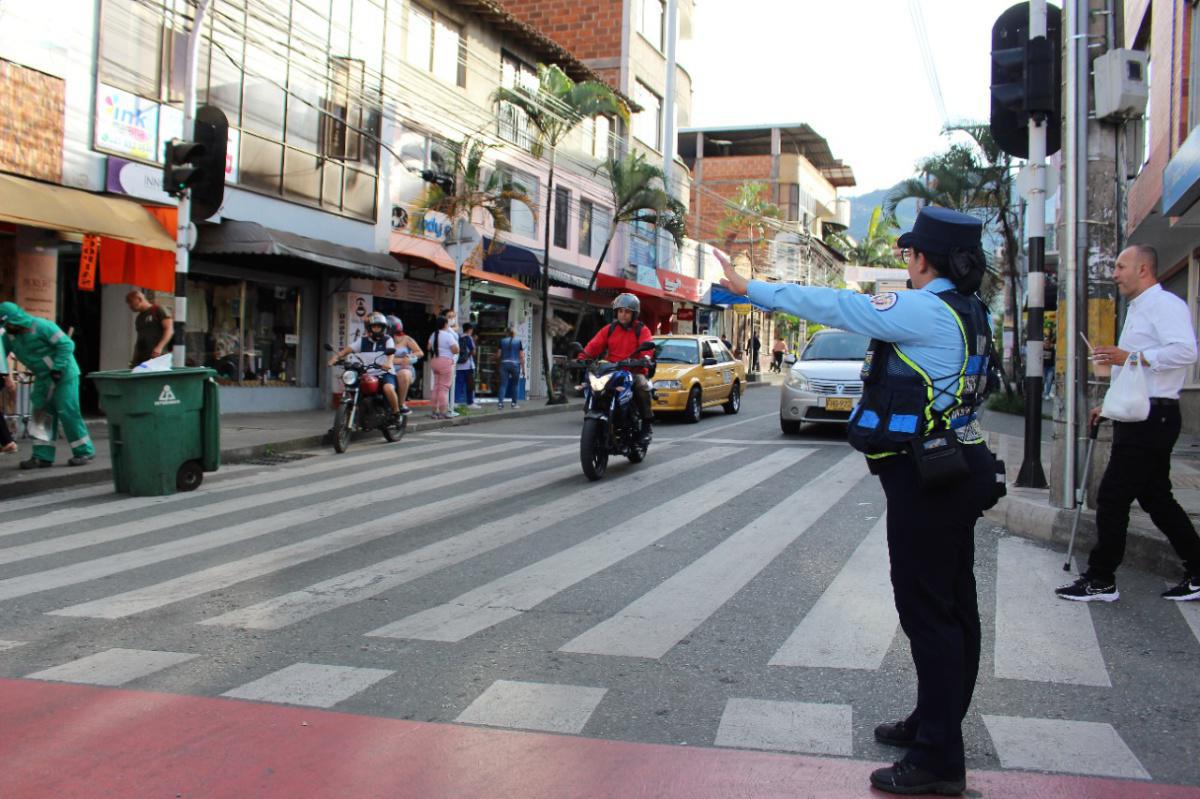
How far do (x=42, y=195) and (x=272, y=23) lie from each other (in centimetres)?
722

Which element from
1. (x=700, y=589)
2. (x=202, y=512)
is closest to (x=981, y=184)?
(x=202, y=512)

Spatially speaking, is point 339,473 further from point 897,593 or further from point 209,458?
point 897,593

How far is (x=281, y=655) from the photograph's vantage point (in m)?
4.66

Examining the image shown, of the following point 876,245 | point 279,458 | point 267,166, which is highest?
point 876,245

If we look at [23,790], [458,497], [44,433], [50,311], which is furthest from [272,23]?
[23,790]

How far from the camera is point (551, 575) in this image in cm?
629

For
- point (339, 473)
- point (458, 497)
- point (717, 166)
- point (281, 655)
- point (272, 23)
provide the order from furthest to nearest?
point (717, 166) → point (272, 23) → point (339, 473) → point (458, 497) → point (281, 655)

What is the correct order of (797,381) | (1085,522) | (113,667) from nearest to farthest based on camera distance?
(113,667), (1085,522), (797,381)

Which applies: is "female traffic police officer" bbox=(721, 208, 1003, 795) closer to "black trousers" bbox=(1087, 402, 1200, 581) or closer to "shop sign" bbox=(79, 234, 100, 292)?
"black trousers" bbox=(1087, 402, 1200, 581)

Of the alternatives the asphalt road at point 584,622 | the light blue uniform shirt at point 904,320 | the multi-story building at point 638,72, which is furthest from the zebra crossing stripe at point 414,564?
the multi-story building at point 638,72

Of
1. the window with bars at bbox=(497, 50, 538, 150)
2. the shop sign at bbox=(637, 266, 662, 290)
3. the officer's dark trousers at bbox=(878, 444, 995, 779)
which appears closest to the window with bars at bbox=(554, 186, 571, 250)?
the window with bars at bbox=(497, 50, 538, 150)

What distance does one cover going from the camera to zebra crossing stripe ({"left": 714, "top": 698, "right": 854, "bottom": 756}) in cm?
364

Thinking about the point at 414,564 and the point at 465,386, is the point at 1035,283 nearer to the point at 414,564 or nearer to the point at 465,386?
the point at 414,564

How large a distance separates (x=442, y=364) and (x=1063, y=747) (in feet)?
49.4
